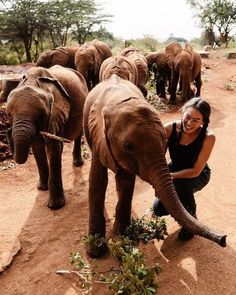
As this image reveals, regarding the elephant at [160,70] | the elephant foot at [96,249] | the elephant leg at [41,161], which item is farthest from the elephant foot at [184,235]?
the elephant at [160,70]

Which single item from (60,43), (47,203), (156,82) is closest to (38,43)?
(60,43)

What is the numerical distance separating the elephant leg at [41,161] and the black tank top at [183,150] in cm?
216

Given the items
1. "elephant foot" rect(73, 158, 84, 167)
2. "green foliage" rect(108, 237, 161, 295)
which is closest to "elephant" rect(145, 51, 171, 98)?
"elephant foot" rect(73, 158, 84, 167)

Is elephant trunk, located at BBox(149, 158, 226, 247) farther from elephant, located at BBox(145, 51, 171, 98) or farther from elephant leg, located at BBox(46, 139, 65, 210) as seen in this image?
elephant, located at BBox(145, 51, 171, 98)

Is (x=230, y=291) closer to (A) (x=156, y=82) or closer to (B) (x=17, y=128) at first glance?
(B) (x=17, y=128)

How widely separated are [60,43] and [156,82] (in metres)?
13.7

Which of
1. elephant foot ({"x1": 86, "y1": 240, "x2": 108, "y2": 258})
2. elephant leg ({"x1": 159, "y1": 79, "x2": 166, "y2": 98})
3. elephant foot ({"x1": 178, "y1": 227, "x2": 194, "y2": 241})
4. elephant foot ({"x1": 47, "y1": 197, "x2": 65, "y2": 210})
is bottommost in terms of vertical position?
elephant leg ({"x1": 159, "y1": 79, "x2": 166, "y2": 98})

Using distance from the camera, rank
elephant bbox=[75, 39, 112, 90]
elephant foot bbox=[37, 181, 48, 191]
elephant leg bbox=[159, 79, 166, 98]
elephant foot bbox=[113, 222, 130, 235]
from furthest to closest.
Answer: elephant leg bbox=[159, 79, 166, 98], elephant bbox=[75, 39, 112, 90], elephant foot bbox=[37, 181, 48, 191], elephant foot bbox=[113, 222, 130, 235]

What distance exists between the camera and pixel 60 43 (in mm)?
25062

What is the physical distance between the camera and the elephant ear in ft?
10.8

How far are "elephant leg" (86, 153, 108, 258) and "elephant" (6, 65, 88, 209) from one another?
854mm

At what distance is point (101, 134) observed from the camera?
3.39 meters

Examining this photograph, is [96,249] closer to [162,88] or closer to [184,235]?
[184,235]

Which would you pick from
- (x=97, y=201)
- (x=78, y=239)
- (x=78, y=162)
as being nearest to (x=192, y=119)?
(x=97, y=201)
